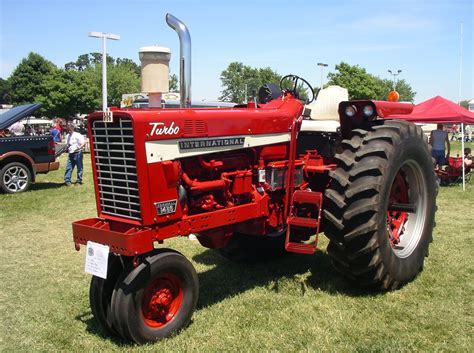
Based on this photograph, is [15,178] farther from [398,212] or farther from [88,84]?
[88,84]

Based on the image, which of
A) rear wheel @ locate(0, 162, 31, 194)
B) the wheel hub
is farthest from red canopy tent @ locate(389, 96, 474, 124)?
rear wheel @ locate(0, 162, 31, 194)

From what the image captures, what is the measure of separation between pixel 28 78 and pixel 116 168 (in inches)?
2056

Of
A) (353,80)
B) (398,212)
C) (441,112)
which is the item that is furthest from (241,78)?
(398,212)

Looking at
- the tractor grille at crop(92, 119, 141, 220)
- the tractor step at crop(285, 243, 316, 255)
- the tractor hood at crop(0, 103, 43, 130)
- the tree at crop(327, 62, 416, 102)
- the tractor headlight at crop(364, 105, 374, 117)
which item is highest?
the tree at crop(327, 62, 416, 102)

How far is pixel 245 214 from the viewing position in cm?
430

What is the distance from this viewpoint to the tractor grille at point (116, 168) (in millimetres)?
3586

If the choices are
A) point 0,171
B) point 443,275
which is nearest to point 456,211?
point 443,275

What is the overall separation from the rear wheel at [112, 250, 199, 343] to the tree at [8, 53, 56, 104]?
49494mm

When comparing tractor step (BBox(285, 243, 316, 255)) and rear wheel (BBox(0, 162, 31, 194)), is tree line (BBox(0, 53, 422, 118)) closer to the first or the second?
rear wheel (BBox(0, 162, 31, 194))

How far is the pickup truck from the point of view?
11148 millimetres

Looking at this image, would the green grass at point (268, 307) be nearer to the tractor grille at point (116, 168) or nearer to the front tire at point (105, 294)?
the front tire at point (105, 294)

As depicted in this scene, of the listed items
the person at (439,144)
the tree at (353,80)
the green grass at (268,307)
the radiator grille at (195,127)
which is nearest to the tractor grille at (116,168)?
the radiator grille at (195,127)

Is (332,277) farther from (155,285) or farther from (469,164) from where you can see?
(469,164)

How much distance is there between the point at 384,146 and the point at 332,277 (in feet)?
4.86
